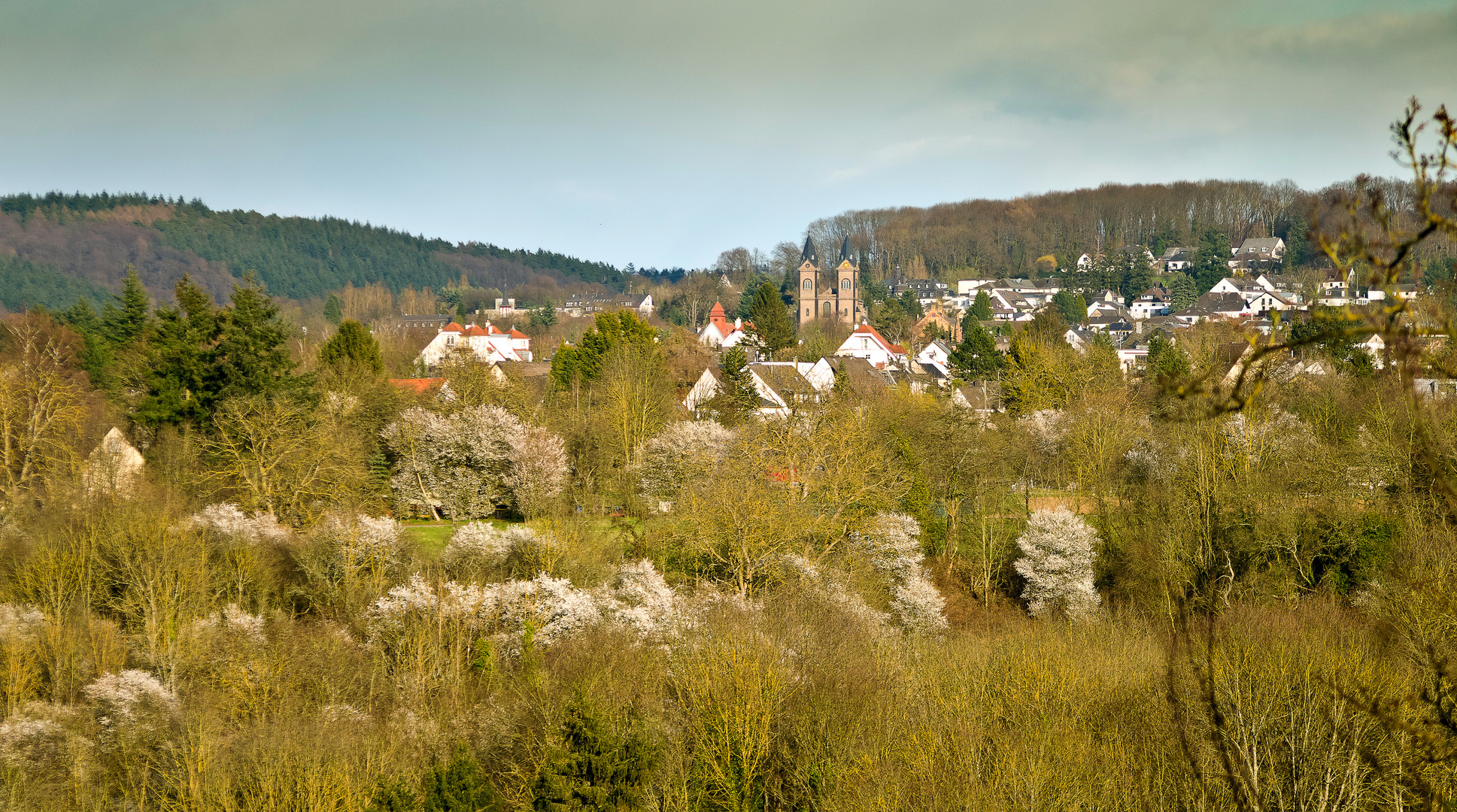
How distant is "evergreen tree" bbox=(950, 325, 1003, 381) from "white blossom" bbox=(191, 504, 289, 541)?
36.8 m

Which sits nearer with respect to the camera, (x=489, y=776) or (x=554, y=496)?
(x=489, y=776)

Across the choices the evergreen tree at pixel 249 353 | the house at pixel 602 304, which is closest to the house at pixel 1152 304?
the house at pixel 602 304

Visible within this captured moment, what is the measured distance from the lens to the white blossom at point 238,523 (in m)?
23.2

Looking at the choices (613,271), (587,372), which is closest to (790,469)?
(587,372)

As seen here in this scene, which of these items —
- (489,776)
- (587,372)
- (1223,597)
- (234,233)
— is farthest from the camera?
(234,233)

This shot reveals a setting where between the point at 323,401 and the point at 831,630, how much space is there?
66.6ft

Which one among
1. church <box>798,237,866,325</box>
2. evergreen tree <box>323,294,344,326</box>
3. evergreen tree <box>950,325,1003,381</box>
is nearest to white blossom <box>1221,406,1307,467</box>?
evergreen tree <box>950,325,1003,381</box>

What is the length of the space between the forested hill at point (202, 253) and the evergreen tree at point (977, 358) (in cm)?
8693

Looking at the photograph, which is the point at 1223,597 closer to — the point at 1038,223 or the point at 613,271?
the point at 1038,223

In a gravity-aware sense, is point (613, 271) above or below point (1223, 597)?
above

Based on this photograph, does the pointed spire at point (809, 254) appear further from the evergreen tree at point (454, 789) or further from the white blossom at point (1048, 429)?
the evergreen tree at point (454, 789)

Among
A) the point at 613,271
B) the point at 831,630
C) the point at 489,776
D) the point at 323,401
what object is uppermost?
the point at 613,271

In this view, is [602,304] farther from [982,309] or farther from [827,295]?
[982,309]

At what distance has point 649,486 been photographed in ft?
101
